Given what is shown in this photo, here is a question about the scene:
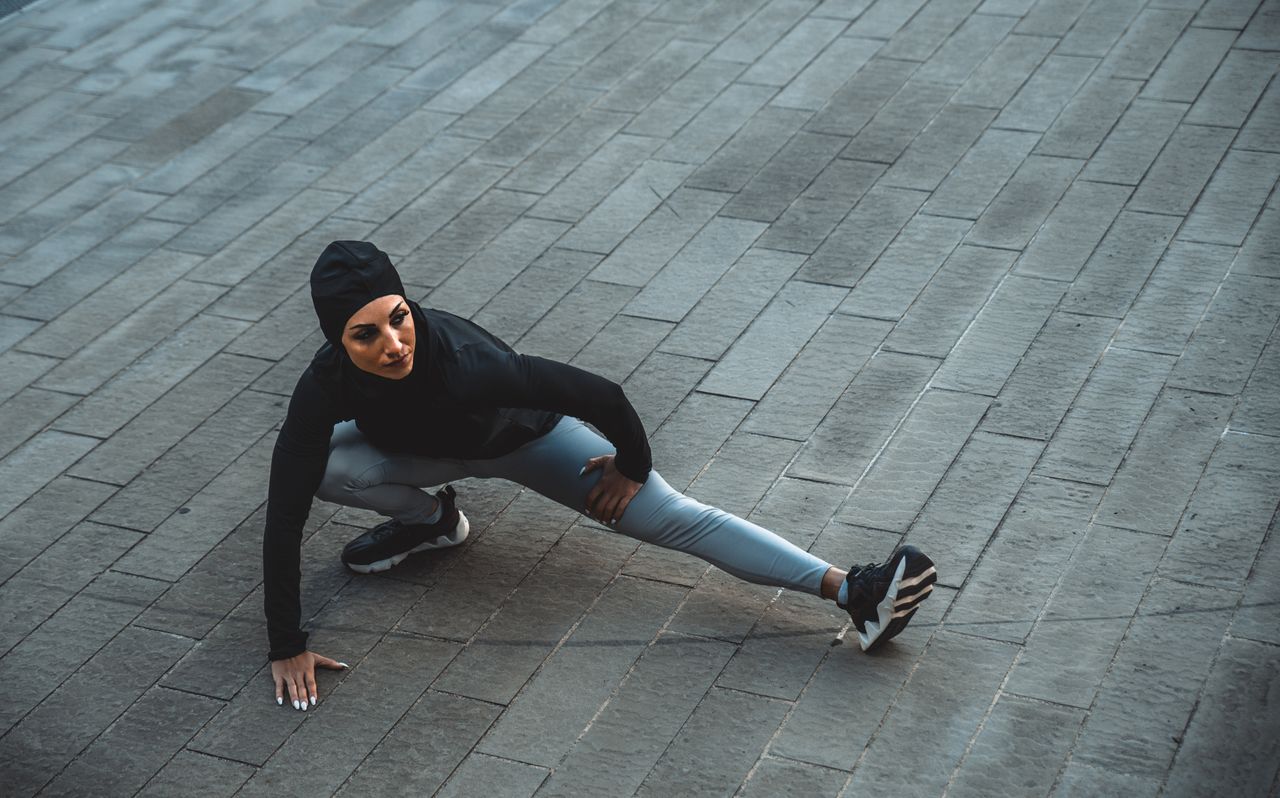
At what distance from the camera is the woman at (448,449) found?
183 inches

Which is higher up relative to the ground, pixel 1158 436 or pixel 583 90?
pixel 583 90

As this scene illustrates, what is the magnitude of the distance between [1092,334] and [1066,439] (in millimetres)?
788

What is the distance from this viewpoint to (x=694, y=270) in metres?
7.14

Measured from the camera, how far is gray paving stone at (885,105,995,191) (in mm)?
7703

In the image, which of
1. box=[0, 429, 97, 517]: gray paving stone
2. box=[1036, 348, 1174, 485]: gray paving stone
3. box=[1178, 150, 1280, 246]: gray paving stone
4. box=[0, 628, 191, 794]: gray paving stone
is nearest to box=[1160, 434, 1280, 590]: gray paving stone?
box=[1036, 348, 1174, 485]: gray paving stone

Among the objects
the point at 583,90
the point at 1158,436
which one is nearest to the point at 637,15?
the point at 583,90

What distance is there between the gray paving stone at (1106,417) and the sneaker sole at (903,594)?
1.07 metres

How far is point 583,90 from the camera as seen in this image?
29.4 feet

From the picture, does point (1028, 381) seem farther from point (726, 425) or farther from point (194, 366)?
point (194, 366)

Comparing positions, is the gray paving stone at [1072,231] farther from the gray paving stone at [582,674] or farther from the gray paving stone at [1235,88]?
the gray paving stone at [582,674]

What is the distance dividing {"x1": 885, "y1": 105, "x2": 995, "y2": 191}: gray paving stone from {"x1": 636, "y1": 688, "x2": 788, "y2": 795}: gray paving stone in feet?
12.1

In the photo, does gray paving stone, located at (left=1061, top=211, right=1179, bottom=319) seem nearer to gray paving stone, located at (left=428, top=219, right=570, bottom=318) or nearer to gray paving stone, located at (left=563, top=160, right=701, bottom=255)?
gray paving stone, located at (left=563, top=160, right=701, bottom=255)

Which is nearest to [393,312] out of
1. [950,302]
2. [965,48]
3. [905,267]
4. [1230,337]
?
[950,302]

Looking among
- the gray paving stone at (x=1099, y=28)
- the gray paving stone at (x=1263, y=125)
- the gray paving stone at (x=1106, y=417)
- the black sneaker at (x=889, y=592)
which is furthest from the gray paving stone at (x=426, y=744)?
the gray paving stone at (x=1099, y=28)
